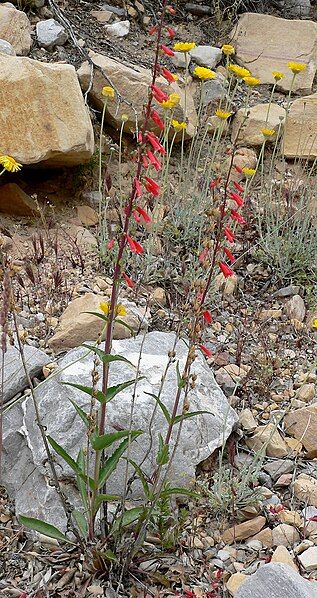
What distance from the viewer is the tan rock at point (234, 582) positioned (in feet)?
8.55

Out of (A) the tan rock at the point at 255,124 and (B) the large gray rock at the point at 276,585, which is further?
(A) the tan rock at the point at 255,124

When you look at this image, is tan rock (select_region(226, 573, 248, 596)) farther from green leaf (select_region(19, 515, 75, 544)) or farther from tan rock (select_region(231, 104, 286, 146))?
tan rock (select_region(231, 104, 286, 146))

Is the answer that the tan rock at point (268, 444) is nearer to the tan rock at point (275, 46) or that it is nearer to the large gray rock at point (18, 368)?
the large gray rock at point (18, 368)

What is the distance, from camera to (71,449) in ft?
9.46

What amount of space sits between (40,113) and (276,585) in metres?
3.37

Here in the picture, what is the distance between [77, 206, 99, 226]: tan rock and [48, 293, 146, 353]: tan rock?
1.37 metres

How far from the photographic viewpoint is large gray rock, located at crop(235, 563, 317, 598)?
88.8 inches

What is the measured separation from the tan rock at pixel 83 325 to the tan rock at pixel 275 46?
3.95 meters

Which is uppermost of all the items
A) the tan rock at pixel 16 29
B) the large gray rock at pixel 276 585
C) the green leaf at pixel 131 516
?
the tan rock at pixel 16 29

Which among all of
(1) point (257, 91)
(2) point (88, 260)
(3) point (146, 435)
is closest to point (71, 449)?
(3) point (146, 435)

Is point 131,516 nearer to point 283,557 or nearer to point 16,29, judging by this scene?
point 283,557

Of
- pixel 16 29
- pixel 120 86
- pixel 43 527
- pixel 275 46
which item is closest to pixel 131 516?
pixel 43 527

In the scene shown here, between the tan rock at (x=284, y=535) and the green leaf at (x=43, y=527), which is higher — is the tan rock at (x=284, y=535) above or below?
below

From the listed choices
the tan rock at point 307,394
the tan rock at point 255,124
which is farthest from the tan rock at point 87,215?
the tan rock at point 307,394
